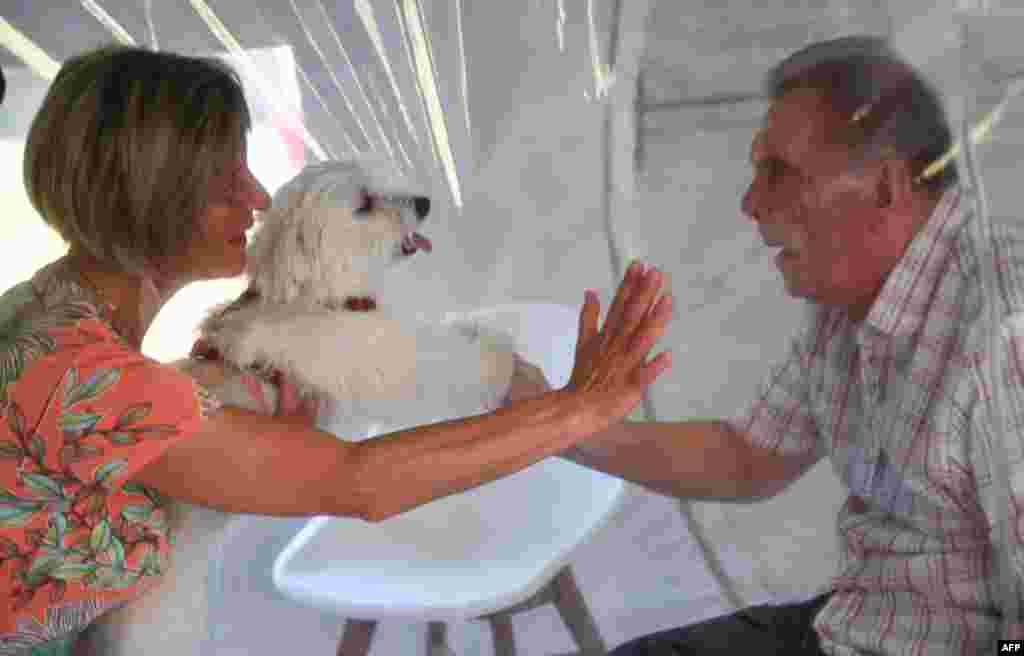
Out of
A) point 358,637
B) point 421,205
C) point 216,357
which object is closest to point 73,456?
point 216,357

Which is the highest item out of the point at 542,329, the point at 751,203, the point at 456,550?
the point at 751,203

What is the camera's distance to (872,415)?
1.17m

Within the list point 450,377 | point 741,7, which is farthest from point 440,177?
point 741,7

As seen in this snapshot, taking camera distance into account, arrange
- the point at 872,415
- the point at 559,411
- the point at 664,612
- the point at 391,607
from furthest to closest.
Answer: the point at 664,612, the point at 391,607, the point at 872,415, the point at 559,411

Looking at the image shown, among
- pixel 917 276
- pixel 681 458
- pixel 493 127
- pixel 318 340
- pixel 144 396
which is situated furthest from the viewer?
pixel 493 127

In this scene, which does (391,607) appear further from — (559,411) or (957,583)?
(957,583)

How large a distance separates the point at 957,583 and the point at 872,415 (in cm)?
19

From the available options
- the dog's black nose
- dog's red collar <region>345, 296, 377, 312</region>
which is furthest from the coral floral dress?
the dog's black nose

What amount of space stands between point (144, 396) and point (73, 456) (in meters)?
0.09

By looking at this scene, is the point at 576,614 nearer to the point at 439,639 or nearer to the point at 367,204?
the point at 439,639

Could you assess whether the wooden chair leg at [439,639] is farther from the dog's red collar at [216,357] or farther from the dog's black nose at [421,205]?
the dog's black nose at [421,205]

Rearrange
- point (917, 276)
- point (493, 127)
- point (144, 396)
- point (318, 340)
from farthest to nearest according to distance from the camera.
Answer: point (493, 127) < point (318, 340) < point (917, 276) < point (144, 396)

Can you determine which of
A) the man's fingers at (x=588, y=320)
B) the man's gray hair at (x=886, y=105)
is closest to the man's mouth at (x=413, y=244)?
the man's fingers at (x=588, y=320)

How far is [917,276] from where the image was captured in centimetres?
110
